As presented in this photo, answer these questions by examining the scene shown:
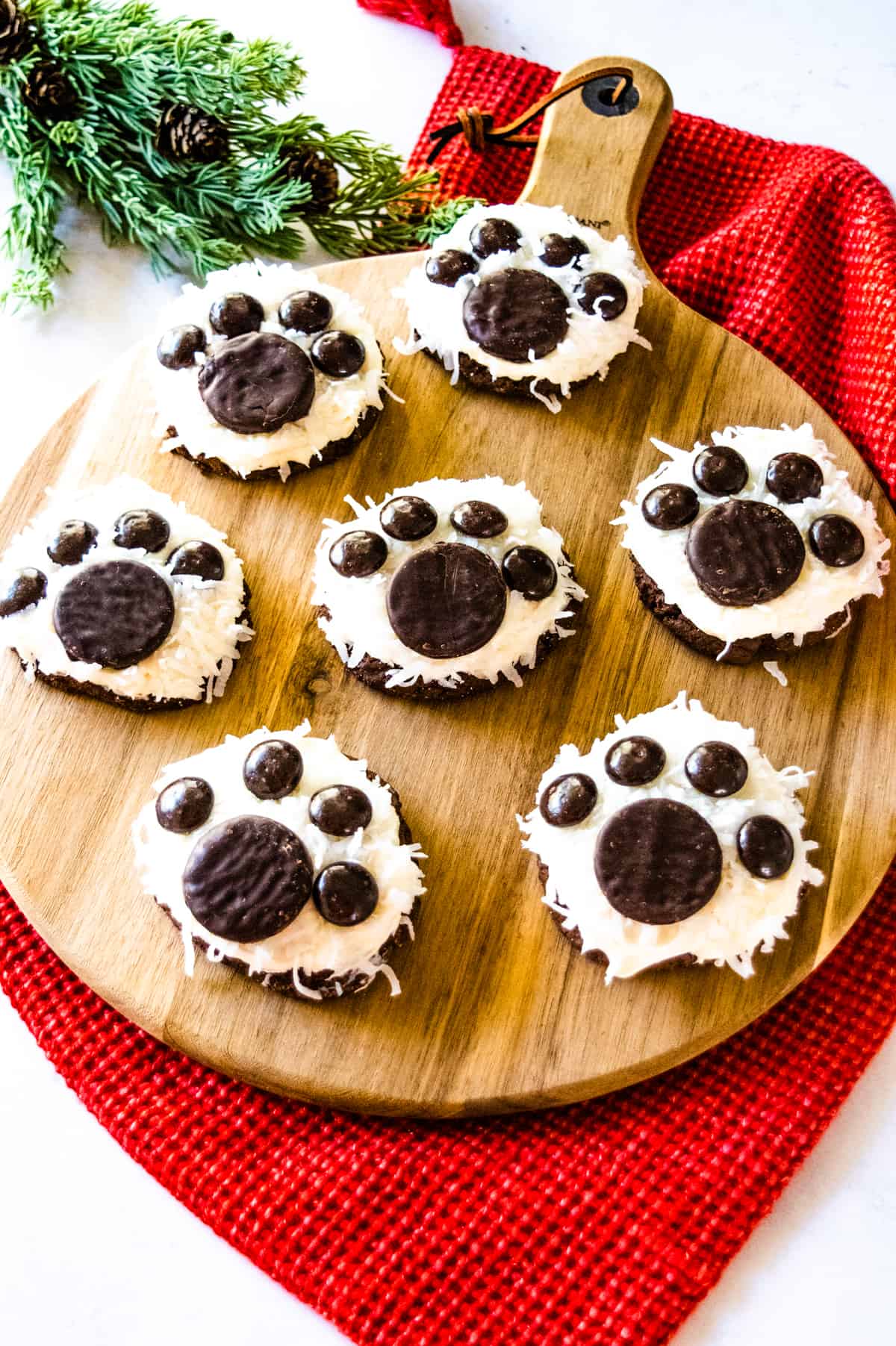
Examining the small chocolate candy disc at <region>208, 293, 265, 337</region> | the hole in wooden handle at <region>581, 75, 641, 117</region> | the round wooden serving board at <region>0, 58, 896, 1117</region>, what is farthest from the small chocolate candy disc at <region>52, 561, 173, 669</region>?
the hole in wooden handle at <region>581, 75, 641, 117</region>

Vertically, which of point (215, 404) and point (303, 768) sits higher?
point (215, 404)

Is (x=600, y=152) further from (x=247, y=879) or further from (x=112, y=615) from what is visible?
(x=247, y=879)

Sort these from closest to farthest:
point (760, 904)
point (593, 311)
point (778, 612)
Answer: point (760, 904) → point (778, 612) → point (593, 311)

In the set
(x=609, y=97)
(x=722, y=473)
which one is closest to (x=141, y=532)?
(x=722, y=473)

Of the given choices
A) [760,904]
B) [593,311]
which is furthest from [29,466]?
[760,904]

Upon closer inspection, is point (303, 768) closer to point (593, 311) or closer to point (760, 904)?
point (760, 904)

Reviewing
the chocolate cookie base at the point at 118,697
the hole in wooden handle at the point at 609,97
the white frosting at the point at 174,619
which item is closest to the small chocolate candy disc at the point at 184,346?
the white frosting at the point at 174,619
